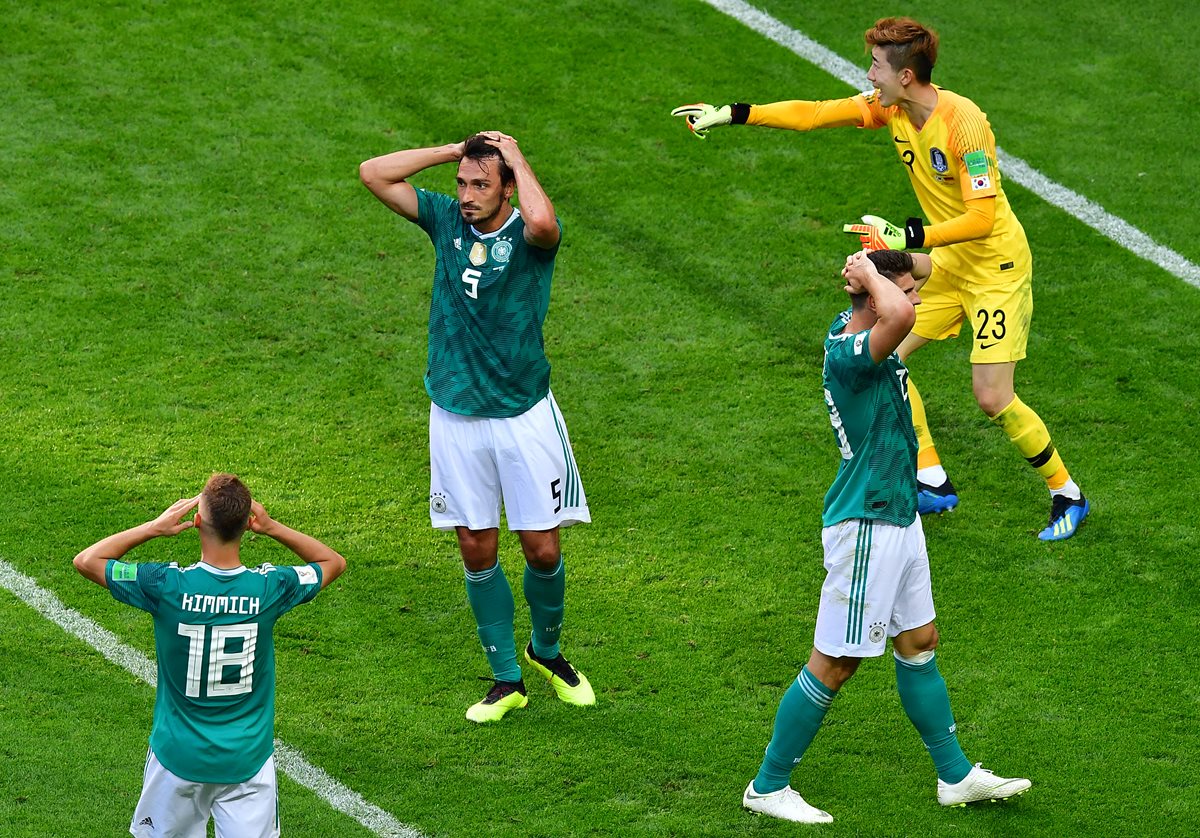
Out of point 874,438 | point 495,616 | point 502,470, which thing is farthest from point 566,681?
point 874,438

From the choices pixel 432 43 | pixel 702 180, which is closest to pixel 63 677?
pixel 702 180

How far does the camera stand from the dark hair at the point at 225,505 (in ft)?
15.0

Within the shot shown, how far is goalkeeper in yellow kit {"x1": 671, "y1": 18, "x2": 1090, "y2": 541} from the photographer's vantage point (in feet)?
23.8

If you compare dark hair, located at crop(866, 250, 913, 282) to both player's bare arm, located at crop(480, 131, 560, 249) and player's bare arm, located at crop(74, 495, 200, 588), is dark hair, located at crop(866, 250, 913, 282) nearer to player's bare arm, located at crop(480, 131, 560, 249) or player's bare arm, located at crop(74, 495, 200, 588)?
player's bare arm, located at crop(480, 131, 560, 249)

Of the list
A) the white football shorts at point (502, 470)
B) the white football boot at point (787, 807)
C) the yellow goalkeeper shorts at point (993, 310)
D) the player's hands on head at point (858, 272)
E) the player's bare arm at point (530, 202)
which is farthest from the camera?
the yellow goalkeeper shorts at point (993, 310)

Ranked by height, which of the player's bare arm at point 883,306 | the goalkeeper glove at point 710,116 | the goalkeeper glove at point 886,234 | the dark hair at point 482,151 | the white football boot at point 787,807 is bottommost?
the white football boot at point 787,807

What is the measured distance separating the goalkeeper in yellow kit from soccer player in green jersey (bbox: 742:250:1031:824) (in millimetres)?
1775

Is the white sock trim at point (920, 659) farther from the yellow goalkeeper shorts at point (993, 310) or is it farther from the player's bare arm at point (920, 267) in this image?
the yellow goalkeeper shorts at point (993, 310)

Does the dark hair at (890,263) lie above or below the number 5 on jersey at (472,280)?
above

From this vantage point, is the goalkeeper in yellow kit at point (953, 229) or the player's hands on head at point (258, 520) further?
the goalkeeper in yellow kit at point (953, 229)

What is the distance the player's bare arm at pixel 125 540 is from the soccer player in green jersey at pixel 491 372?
1601mm

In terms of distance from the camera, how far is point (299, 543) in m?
4.87

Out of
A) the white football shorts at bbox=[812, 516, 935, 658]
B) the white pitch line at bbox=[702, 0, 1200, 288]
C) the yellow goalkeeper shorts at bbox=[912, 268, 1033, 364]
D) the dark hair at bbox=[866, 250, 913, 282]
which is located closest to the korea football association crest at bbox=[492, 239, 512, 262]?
the dark hair at bbox=[866, 250, 913, 282]

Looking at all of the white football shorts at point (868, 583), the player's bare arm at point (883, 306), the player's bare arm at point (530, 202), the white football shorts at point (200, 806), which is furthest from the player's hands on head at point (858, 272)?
the white football shorts at point (200, 806)
